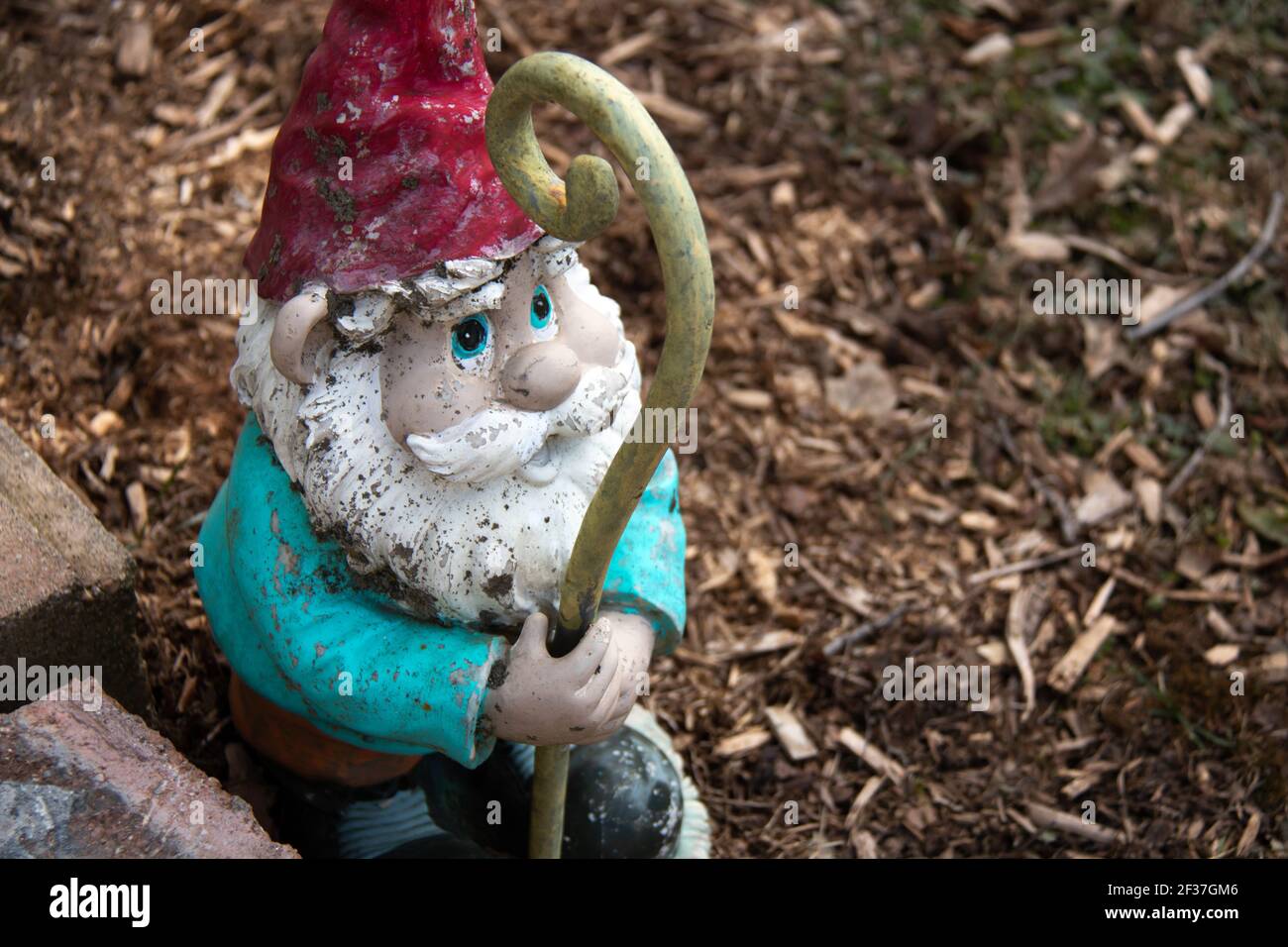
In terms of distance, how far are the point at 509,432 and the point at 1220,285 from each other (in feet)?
7.79

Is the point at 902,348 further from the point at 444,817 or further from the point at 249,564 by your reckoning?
the point at 249,564

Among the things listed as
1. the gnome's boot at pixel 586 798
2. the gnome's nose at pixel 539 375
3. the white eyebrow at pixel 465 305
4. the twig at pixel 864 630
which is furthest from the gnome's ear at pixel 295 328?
the twig at pixel 864 630

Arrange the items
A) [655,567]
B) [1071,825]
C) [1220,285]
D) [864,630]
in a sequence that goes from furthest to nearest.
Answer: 1. [1220,285]
2. [864,630]
3. [1071,825]
4. [655,567]

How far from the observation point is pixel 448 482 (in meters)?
1.82

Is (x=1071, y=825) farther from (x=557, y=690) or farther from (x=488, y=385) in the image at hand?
(x=488, y=385)

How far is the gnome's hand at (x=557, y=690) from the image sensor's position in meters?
1.83

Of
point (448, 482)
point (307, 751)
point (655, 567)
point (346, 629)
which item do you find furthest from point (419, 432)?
point (307, 751)

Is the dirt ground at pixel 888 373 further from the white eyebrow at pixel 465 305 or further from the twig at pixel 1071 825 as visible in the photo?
the white eyebrow at pixel 465 305

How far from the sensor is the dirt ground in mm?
2682

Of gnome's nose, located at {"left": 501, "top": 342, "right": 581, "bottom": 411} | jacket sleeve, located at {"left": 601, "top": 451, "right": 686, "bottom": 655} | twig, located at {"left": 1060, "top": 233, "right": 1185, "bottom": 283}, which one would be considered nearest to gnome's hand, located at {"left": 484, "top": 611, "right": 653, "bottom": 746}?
jacket sleeve, located at {"left": 601, "top": 451, "right": 686, "bottom": 655}

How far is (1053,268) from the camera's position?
3.55 meters

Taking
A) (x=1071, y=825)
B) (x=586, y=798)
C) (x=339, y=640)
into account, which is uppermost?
(x=339, y=640)

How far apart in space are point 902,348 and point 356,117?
1929 millimetres

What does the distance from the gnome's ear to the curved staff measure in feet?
0.94
